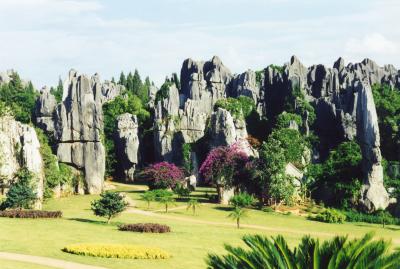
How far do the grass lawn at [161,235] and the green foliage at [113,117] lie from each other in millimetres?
22666

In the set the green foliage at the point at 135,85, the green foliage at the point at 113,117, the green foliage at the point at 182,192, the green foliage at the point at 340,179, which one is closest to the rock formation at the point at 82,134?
the green foliage at the point at 182,192

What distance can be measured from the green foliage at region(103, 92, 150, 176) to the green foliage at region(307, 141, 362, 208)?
3027 centimetres

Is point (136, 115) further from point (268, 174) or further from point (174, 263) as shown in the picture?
Result: point (174, 263)

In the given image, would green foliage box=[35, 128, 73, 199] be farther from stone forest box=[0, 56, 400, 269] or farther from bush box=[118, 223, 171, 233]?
bush box=[118, 223, 171, 233]

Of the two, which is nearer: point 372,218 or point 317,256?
point 317,256

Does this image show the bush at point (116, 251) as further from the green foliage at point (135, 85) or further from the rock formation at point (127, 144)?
the green foliage at point (135, 85)

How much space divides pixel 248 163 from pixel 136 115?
36152 mm

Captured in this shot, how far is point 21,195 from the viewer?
4853cm

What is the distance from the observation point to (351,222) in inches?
2167

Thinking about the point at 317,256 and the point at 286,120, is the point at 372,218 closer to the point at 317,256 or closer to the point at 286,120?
the point at 286,120

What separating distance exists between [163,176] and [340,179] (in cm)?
2046

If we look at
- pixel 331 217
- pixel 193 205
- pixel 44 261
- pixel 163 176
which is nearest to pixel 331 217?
pixel 331 217

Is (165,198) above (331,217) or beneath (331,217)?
above

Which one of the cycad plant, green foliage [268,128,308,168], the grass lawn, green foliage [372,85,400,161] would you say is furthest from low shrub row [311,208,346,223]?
the cycad plant
